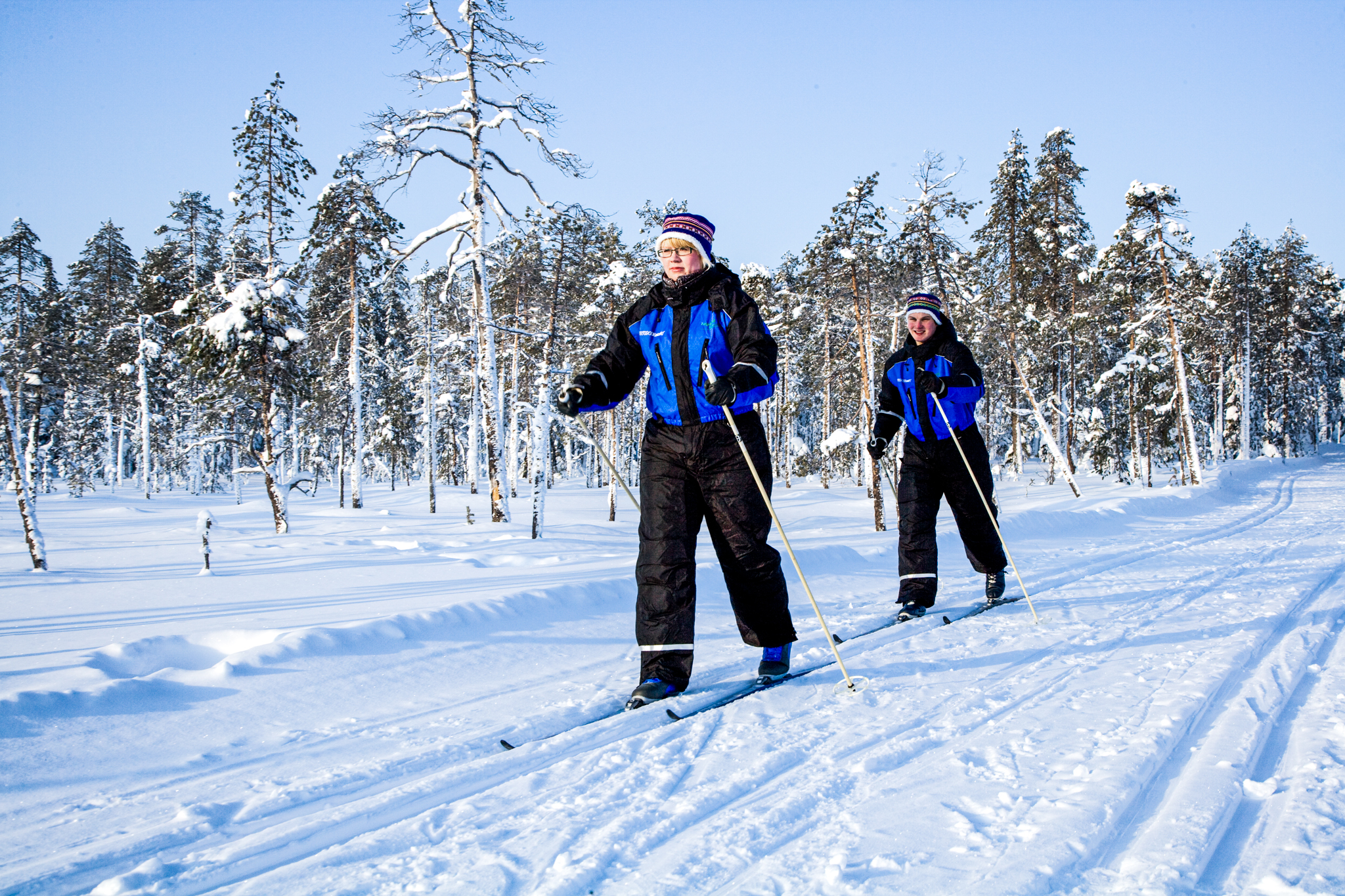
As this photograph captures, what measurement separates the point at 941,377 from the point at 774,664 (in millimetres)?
2931

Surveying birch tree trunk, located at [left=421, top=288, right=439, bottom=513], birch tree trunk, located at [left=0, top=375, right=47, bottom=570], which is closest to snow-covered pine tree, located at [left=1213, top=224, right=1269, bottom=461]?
birch tree trunk, located at [left=421, top=288, right=439, bottom=513]

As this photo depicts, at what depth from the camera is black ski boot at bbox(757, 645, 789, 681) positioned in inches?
134

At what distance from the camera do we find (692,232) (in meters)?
3.43

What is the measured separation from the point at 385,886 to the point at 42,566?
1159 cm

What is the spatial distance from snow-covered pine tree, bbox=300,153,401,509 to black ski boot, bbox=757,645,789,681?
20016 mm

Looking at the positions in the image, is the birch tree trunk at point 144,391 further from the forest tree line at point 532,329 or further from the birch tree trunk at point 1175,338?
the birch tree trunk at point 1175,338

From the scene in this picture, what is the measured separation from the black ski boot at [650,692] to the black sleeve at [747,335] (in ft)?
4.52

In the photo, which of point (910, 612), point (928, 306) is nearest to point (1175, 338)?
point (928, 306)

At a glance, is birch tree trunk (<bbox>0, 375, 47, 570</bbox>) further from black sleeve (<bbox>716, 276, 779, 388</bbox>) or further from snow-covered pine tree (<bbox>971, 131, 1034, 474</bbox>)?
snow-covered pine tree (<bbox>971, 131, 1034, 474</bbox>)

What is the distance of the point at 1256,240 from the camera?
34312 millimetres

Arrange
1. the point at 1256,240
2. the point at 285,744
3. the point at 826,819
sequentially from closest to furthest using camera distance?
the point at 826,819 < the point at 285,744 < the point at 1256,240

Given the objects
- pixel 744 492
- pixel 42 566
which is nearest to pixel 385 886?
pixel 744 492

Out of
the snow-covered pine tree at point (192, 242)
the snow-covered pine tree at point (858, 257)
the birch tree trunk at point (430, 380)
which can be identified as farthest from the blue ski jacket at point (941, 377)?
the snow-covered pine tree at point (192, 242)

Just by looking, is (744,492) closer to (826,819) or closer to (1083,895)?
(826,819)
